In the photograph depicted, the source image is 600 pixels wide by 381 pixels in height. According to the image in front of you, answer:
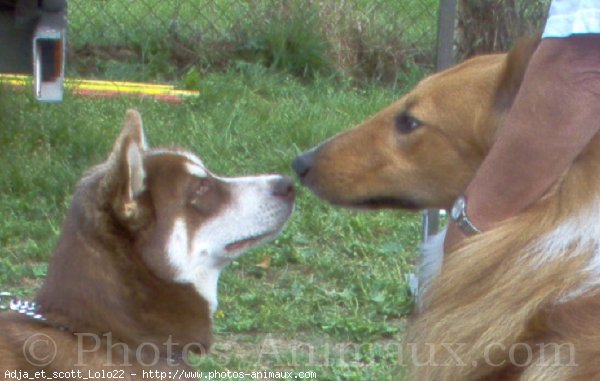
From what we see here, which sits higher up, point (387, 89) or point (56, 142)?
point (387, 89)

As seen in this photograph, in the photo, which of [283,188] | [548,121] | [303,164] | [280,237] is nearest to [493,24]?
[280,237]

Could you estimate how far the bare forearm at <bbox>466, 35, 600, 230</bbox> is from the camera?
2.43m

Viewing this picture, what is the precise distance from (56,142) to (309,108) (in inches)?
70.9

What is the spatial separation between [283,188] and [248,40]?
5.47 m

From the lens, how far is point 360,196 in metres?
3.34

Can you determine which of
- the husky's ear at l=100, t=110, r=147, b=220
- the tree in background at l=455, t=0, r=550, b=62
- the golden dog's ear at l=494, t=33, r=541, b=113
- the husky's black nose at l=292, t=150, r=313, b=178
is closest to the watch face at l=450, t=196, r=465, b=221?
the golden dog's ear at l=494, t=33, r=541, b=113

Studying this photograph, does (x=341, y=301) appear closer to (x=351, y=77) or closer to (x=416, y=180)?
(x=416, y=180)

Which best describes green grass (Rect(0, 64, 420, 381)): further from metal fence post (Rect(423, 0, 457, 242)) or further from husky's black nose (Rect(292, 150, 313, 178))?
husky's black nose (Rect(292, 150, 313, 178))

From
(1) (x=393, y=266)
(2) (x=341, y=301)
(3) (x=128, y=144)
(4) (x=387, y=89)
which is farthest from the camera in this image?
(4) (x=387, y=89)

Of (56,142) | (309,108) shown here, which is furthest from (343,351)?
(309,108)

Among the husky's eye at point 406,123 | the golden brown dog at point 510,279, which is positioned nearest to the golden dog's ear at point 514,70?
the golden brown dog at point 510,279

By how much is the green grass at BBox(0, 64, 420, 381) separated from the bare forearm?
67.7 inches

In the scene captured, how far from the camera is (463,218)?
267 cm

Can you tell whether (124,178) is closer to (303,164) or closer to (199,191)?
(199,191)
